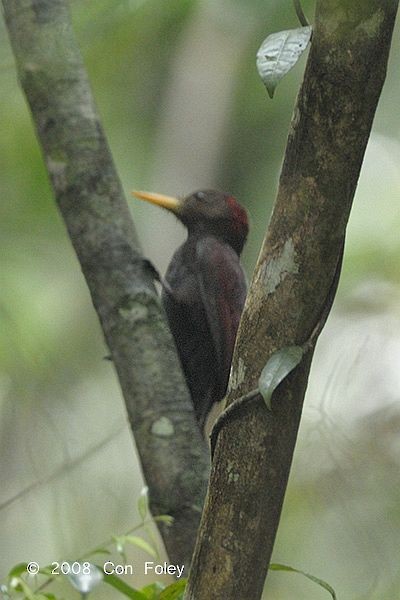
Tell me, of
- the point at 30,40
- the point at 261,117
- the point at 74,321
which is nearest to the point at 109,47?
the point at 261,117

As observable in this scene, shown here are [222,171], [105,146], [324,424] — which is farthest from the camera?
[222,171]

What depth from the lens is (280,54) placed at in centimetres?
128

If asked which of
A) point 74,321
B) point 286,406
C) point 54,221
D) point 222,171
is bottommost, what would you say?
point 74,321

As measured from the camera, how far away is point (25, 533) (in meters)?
4.58

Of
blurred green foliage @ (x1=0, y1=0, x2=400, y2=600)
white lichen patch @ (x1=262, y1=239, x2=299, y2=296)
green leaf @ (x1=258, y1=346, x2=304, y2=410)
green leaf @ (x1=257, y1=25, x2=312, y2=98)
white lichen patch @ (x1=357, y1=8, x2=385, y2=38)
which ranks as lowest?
blurred green foliage @ (x1=0, y1=0, x2=400, y2=600)

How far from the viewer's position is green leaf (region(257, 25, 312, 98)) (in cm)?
126

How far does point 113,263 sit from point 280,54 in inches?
42.0

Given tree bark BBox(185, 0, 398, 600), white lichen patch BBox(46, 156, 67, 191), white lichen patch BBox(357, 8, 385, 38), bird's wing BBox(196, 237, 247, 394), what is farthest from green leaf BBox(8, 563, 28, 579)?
bird's wing BBox(196, 237, 247, 394)

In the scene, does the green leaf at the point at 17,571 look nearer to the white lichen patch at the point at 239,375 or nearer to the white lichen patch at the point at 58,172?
the white lichen patch at the point at 239,375

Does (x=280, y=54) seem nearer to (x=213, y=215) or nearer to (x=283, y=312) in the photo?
(x=283, y=312)

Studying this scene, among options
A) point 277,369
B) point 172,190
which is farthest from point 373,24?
point 172,190

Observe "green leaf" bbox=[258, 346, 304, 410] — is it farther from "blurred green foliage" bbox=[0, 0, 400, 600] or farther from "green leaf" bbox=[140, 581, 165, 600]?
"blurred green foliage" bbox=[0, 0, 400, 600]

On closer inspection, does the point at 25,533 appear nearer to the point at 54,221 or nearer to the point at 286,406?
the point at 54,221

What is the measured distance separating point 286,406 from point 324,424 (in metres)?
1.95
